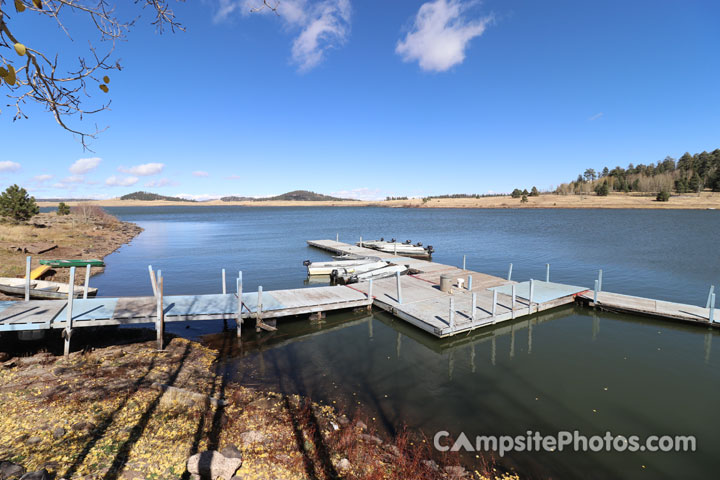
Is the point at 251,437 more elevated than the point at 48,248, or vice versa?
the point at 48,248

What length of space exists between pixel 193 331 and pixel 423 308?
31.3 feet

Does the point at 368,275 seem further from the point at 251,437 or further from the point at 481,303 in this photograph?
the point at 251,437

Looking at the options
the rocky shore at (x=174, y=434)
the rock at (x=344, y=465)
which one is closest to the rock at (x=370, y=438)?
the rocky shore at (x=174, y=434)

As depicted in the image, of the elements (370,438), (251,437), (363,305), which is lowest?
(370,438)

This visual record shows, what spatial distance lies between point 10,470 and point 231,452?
3.04m

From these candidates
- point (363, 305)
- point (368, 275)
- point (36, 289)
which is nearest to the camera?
point (36, 289)

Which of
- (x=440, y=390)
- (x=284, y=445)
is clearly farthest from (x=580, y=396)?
(x=284, y=445)

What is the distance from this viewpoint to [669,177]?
4737 inches

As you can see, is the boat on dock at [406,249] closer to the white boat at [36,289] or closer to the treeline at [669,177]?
the white boat at [36,289]

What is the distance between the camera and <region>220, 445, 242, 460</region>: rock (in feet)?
18.2

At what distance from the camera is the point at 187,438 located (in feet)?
20.0

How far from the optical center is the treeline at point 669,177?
106 metres

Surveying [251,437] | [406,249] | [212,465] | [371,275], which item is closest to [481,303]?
[371,275]

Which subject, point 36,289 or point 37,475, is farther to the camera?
point 36,289
